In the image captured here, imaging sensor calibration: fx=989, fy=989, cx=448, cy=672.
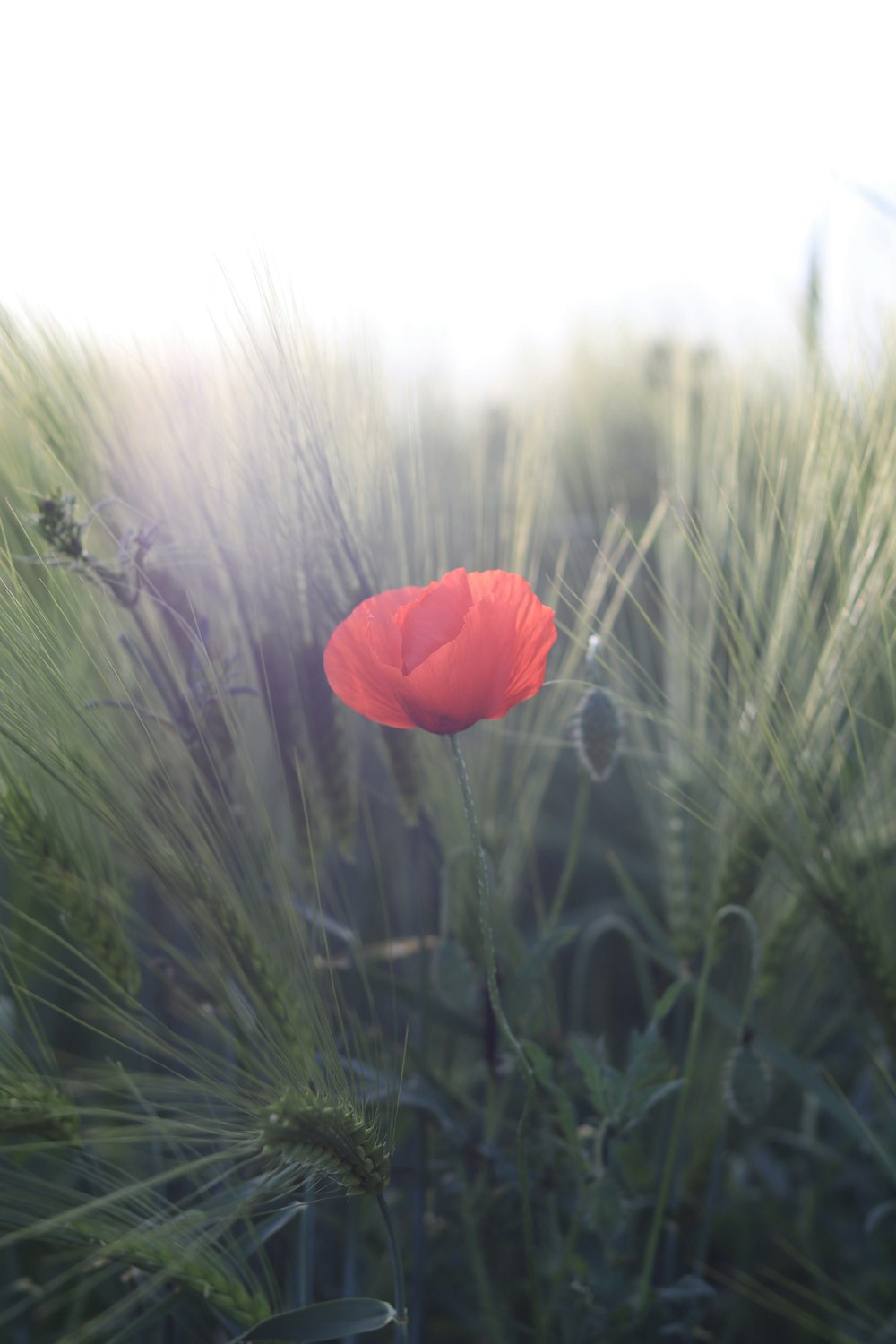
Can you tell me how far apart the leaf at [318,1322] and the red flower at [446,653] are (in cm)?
29

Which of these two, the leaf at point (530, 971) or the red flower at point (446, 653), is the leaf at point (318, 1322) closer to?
the leaf at point (530, 971)

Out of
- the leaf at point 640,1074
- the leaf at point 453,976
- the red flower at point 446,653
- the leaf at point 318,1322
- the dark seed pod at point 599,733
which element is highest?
the red flower at point 446,653

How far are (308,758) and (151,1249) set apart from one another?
29 cm

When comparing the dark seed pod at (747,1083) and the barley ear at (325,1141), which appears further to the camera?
the dark seed pod at (747,1083)

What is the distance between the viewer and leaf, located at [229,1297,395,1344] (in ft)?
1.58

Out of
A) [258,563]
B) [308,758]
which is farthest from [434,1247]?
[258,563]

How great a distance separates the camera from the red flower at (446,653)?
468 millimetres

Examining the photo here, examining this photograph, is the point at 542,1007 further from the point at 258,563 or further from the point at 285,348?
the point at 285,348

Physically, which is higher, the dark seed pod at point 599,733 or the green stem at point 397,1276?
the dark seed pod at point 599,733

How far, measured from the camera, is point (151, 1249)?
18.9 inches

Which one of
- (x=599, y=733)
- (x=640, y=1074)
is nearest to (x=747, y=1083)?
(x=640, y=1074)

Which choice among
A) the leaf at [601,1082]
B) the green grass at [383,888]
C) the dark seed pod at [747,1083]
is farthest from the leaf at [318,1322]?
the dark seed pod at [747,1083]

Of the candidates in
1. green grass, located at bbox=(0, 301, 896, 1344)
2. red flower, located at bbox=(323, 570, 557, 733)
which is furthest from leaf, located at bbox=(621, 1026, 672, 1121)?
red flower, located at bbox=(323, 570, 557, 733)

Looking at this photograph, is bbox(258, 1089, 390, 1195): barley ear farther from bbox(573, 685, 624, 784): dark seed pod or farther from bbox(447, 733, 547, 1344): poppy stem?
bbox(573, 685, 624, 784): dark seed pod
